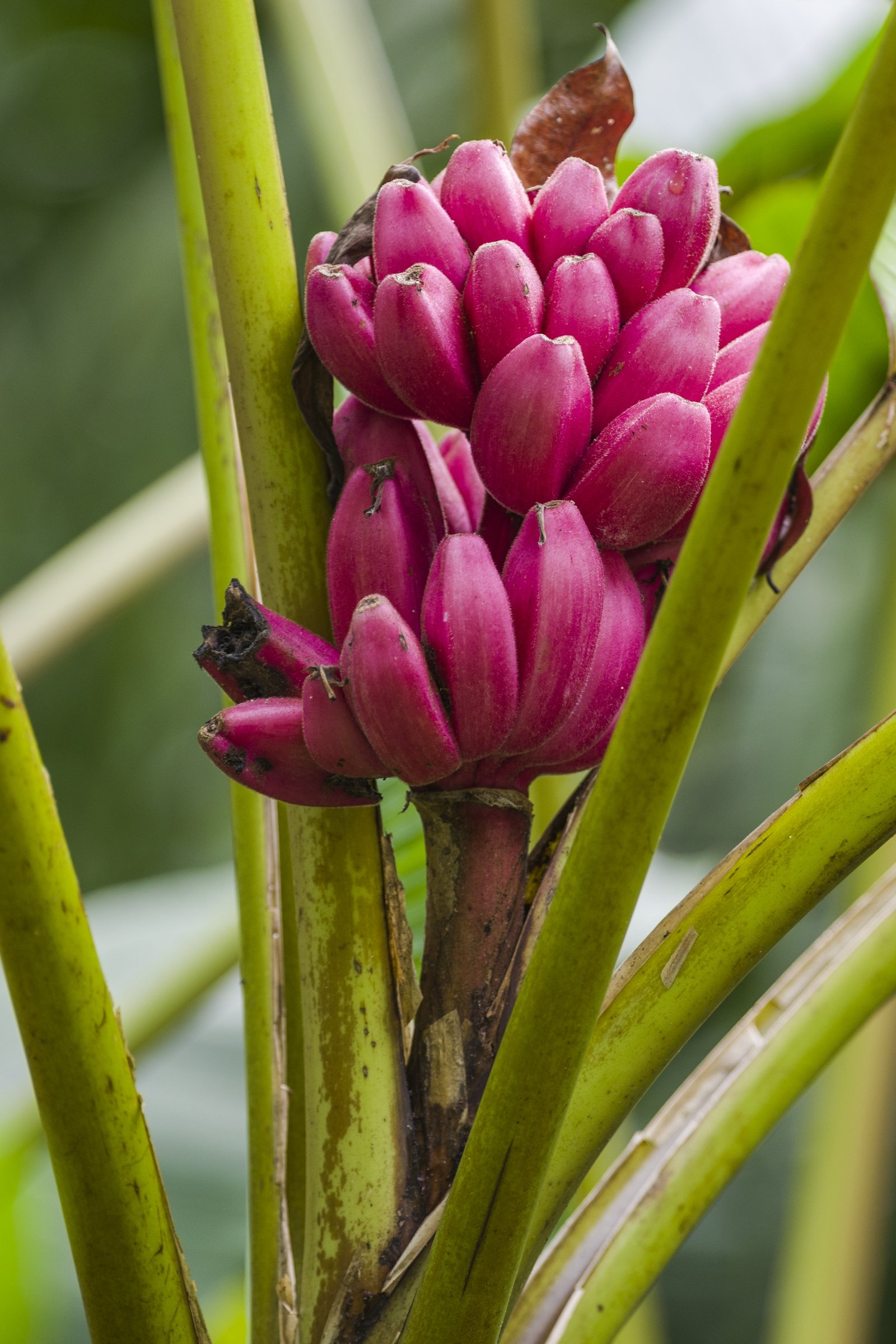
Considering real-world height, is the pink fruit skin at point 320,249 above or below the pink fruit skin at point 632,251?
above

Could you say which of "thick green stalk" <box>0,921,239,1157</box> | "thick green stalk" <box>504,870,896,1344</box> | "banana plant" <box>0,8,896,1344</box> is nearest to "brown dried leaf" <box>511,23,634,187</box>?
"banana plant" <box>0,8,896,1344</box>

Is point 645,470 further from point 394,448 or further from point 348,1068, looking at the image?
point 348,1068

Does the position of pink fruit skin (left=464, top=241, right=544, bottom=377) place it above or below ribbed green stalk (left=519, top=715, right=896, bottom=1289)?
above

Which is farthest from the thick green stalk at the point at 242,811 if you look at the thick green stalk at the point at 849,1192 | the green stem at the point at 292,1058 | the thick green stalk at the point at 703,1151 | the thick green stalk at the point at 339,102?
the thick green stalk at the point at 849,1192

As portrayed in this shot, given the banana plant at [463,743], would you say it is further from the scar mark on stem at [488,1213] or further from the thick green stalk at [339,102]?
the thick green stalk at [339,102]

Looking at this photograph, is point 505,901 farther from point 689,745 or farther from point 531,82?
point 531,82

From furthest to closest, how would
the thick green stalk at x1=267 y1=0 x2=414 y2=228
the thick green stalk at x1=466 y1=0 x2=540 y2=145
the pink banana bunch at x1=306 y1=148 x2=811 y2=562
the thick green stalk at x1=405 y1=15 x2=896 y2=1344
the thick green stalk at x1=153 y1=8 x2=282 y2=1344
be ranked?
the thick green stalk at x1=466 y1=0 x2=540 y2=145 < the thick green stalk at x1=267 y1=0 x2=414 y2=228 < the thick green stalk at x1=153 y1=8 x2=282 y2=1344 < the pink banana bunch at x1=306 y1=148 x2=811 y2=562 < the thick green stalk at x1=405 y1=15 x2=896 y2=1344

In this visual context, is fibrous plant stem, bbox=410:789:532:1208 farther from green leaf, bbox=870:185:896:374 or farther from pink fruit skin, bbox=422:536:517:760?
green leaf, bbox=870:185:896:374
